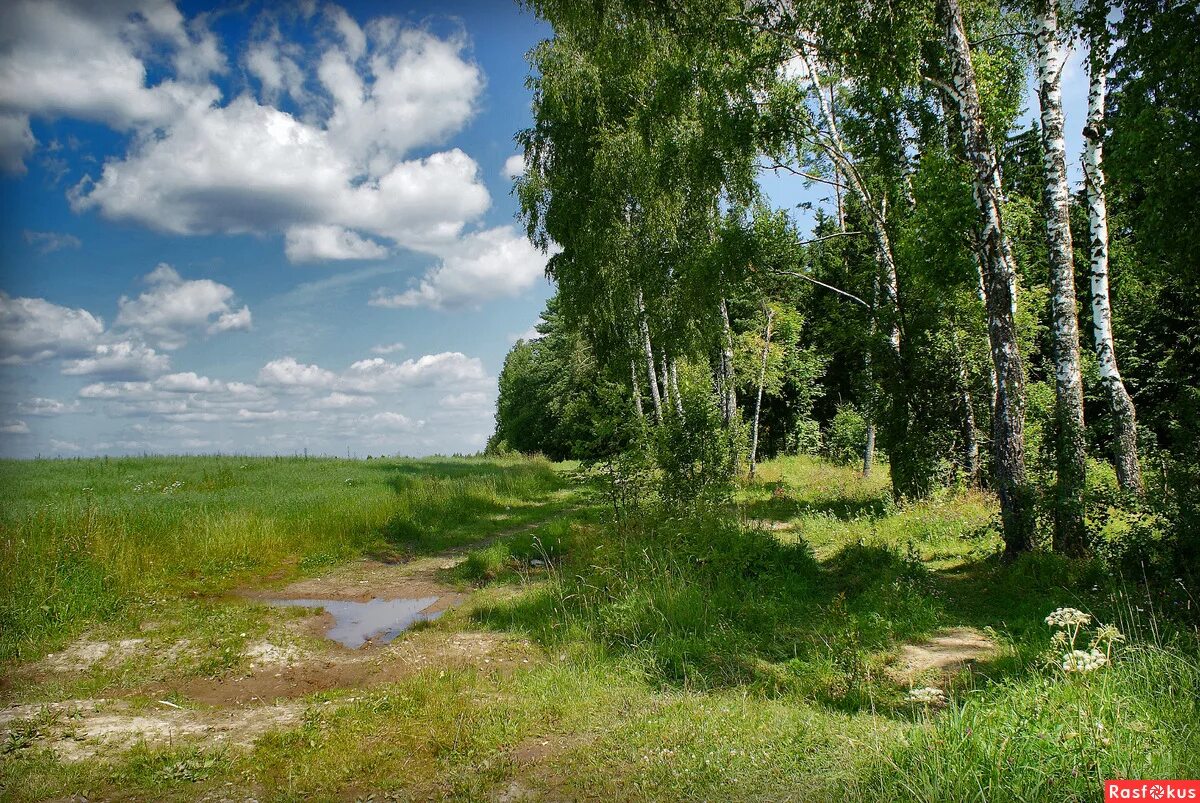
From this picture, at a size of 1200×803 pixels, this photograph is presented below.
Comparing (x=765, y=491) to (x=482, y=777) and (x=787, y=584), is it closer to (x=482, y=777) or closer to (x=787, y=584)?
(x=787, y=584)

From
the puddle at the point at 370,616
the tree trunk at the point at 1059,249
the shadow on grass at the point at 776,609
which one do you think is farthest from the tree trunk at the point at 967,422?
the puddle at the point at 370,616

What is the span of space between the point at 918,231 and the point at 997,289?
9.21ft

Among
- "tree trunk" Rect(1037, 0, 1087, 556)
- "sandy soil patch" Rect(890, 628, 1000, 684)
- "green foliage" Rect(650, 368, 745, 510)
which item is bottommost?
"sandy soil patch" Rect(890, 628, 1000, 684)

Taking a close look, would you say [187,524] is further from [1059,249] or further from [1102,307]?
[1102,307]

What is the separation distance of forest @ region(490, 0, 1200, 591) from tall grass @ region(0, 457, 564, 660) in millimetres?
5264

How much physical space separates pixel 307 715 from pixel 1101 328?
11.2 meters

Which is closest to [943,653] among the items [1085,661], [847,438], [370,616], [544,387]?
[1085,661]

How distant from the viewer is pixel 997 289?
855 cm

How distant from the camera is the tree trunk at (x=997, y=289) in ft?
27.8

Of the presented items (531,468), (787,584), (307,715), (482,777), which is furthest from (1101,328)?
(531,468)

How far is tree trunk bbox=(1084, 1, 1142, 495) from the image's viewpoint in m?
9.03

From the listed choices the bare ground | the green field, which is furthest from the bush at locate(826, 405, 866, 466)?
the bare ground

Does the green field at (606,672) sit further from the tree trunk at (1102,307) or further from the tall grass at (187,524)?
the tree trunk at (1102,307)

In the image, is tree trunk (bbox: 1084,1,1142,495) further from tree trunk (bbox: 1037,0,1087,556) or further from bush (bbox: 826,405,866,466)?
bush (bbox: 826,405,866,466)
